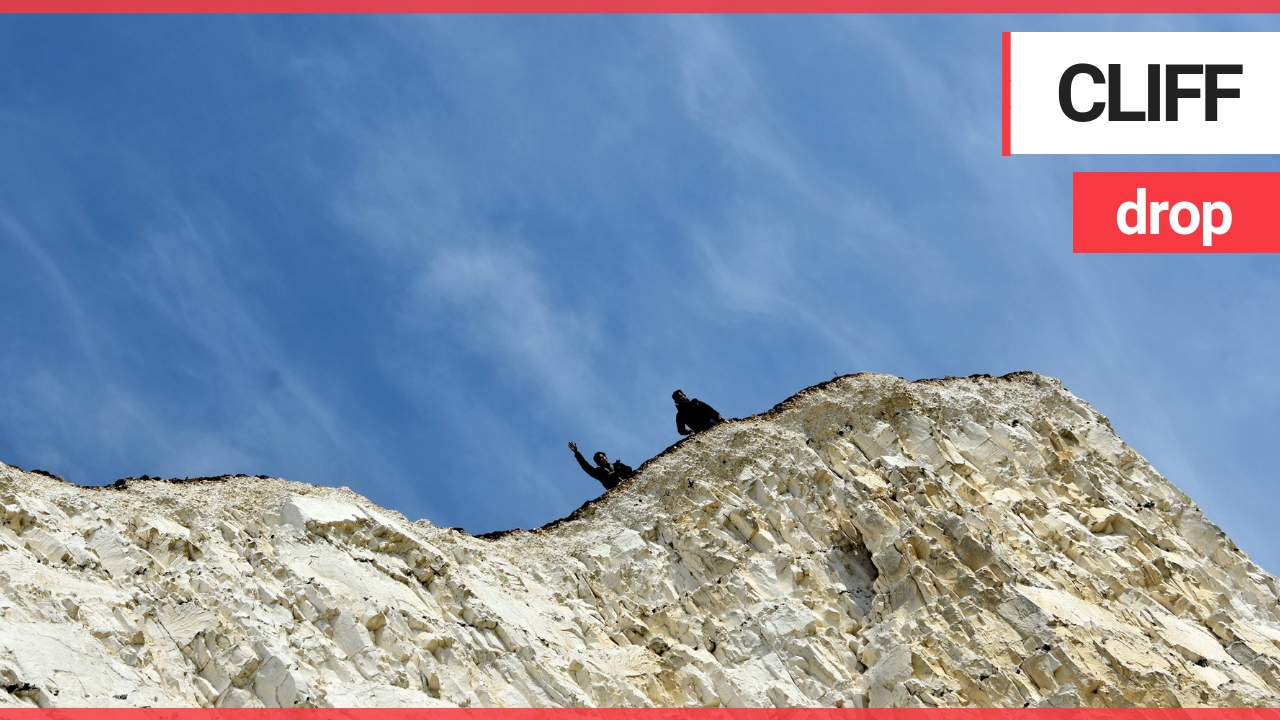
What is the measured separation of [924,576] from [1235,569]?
8562 mm

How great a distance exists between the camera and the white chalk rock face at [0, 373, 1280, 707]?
21219 millimetres

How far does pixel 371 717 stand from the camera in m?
20.6

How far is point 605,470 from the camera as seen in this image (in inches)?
1231

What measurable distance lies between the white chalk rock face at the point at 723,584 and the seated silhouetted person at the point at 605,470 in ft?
2.89

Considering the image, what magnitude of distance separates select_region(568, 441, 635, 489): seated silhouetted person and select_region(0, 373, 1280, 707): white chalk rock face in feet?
2.89

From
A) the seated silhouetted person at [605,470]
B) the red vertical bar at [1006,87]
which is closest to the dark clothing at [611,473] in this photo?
the seated silhouetted person at [605,470]

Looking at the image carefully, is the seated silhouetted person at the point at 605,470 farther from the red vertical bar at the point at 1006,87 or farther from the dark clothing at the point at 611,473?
the red vertical bar at the point at 1006,87

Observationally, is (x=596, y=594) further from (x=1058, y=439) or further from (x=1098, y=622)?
(x=1058, y=439)

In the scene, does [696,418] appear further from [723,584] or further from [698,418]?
[723,584]

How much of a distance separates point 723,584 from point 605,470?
499 centimetres

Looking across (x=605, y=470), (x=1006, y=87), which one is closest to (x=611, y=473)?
(x=605, y=470)

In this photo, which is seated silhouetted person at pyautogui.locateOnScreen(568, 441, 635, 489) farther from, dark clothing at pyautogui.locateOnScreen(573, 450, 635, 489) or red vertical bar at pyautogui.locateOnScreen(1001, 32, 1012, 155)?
red vertical bar at pyautogui.locateOnScreen(1001, 32, 1012, 155)

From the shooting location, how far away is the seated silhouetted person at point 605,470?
30.8 metres

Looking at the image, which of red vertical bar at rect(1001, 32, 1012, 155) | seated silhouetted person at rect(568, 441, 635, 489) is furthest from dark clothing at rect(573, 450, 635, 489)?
red vertical bar at rect(1001, 32, 1012, 155)
